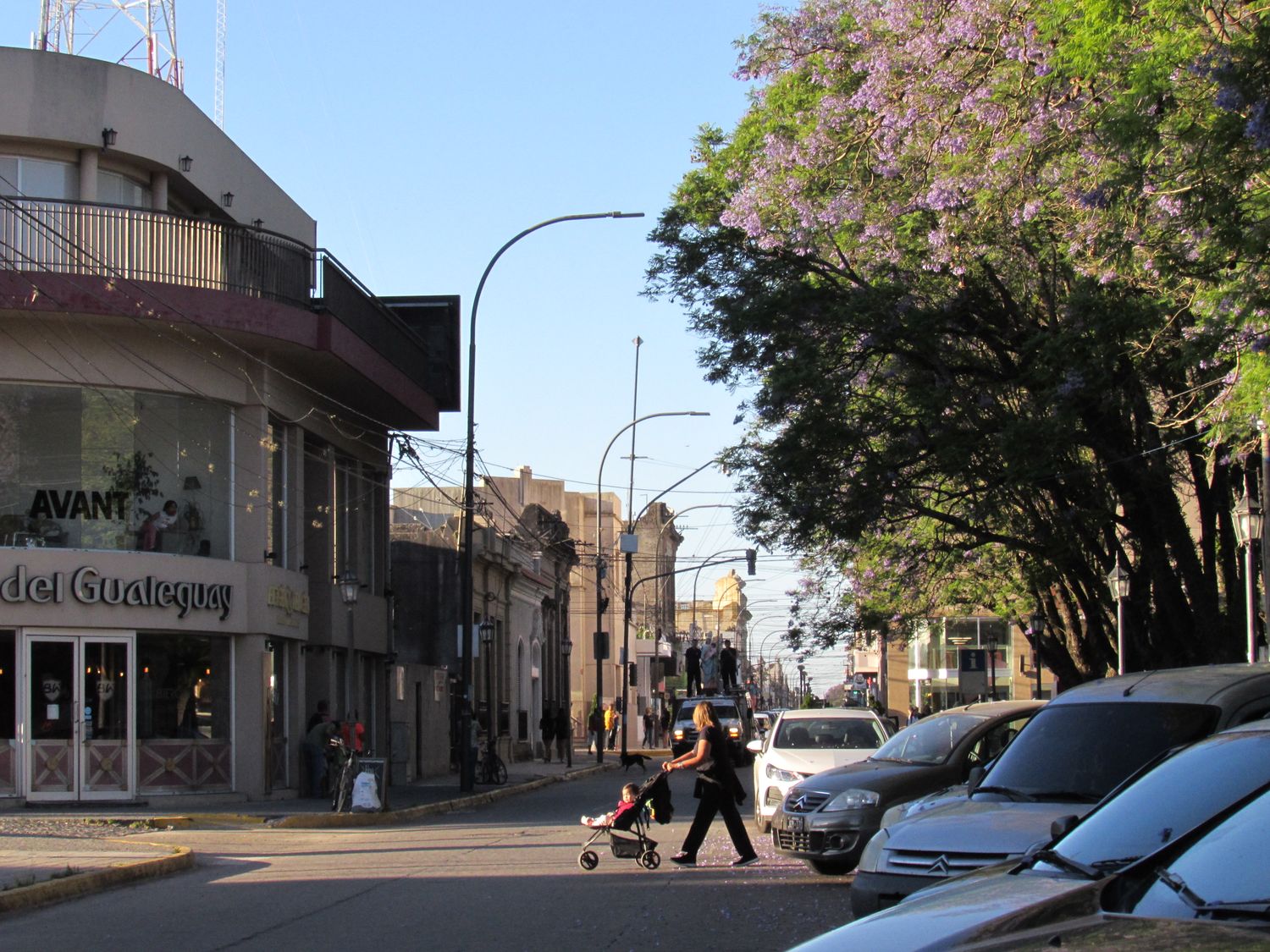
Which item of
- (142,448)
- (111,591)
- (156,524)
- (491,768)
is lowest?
(491,768)

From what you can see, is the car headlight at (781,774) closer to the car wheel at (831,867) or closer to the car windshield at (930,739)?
the car windshield at (930,739)

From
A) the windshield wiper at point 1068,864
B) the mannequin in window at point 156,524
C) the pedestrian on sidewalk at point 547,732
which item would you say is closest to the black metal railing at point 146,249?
the mannequin in window at point 156,524

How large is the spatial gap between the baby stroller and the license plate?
143 centimetres

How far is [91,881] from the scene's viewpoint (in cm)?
1388

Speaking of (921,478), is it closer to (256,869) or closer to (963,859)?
(256,869)

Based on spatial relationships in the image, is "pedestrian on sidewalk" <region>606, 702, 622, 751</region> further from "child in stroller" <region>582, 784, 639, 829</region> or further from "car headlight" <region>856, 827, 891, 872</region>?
"car headlight" <region>856, 827, 891, 872</region>

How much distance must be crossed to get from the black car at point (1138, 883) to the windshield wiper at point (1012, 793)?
335cm

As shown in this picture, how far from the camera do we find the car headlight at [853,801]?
12781 millimetres

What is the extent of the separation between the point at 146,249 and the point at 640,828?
1457cm

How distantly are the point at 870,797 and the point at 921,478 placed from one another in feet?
35.2

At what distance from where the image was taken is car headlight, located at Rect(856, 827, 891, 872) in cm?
921

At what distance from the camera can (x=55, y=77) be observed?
24.5m


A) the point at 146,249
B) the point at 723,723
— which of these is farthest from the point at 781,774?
the point at 723,723

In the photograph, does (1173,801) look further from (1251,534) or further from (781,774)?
(1251,534)
